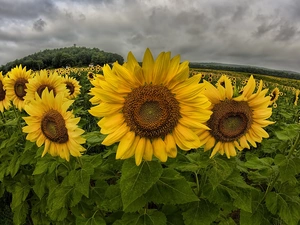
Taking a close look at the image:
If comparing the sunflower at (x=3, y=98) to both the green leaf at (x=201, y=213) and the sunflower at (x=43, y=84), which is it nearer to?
the sunflower at (x=43, y=84)

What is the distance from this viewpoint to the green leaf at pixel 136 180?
1.91m

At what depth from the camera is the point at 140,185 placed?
1938 millimetres

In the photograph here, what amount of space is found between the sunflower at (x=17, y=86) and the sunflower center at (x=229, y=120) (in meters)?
2.57

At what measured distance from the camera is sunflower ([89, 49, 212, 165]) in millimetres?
1838

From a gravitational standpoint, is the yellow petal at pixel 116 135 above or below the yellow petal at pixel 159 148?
above

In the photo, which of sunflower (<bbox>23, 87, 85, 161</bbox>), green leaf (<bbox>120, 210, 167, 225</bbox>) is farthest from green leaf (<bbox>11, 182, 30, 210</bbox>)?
green leaf (<bbox>120, 210, 167, 225</bbox>)

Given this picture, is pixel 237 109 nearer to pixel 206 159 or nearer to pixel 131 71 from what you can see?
pixel 206 159

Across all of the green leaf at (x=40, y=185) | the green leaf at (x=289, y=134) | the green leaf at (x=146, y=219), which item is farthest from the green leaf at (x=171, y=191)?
the green leaf at (x=40, y=185)

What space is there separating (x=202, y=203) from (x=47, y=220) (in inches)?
91.5

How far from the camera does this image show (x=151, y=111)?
193cm

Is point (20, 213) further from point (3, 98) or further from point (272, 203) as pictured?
point (272, 203)

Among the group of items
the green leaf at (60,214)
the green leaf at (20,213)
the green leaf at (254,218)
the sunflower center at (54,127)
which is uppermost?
the sunflower center at (54,127)

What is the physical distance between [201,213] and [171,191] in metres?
0.42

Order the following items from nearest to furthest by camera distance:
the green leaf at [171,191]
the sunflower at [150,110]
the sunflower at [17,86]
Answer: the sunflower at [150,110], the green leaf at [171,191], the sunflower at [17,86]
